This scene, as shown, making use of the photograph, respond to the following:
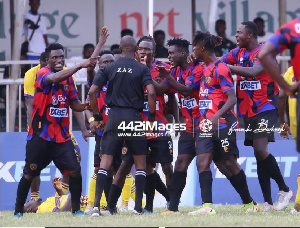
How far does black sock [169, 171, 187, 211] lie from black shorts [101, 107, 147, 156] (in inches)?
28.2

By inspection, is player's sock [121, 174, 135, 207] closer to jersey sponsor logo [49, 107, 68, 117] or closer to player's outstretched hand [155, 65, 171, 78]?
jersey sponsor logo [49, 107, 68, 117]

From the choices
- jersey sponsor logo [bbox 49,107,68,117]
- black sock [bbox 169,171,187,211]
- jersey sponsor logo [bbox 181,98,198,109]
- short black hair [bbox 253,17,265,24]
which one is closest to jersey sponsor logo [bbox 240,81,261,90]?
jersey sponsor logo [bbox 181,98,198,109]

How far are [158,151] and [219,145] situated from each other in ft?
3.25

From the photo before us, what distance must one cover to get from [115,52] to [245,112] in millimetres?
2380

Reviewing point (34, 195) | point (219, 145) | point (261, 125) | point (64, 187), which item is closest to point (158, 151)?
point (219, 145)

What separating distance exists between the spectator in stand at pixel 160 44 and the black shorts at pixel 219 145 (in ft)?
23.0

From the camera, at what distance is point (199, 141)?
12.4 m

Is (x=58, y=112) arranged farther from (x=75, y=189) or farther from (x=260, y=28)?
(x=260, y=28)

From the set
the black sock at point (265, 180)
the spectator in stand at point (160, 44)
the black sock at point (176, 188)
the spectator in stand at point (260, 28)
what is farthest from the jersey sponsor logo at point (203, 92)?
the spectator in stand at point (260, 28)

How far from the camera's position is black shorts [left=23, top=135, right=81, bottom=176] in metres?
12.3

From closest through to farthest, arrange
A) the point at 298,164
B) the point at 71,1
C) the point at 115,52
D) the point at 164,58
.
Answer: the point at 115,52
the point at 298,164
the point at 164,58
the point at 71,1

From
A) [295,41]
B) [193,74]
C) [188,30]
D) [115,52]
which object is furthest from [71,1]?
[295,41]

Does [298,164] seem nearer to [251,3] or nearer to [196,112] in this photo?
[196,112]

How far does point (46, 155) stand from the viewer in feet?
40.7
